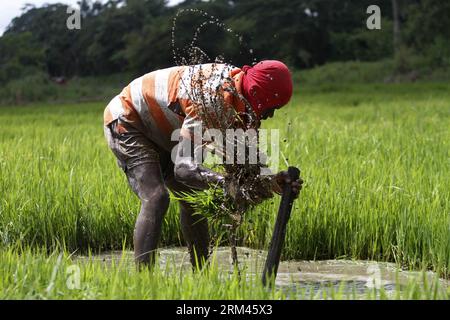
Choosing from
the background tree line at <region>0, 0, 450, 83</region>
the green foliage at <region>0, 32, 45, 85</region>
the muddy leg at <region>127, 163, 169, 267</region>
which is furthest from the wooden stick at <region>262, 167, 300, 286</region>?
the background tree line at <region>0, 0, 450, 83</region>

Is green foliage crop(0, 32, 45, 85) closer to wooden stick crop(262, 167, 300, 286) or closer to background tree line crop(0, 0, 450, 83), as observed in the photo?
background tree line crop(0, 0, 450, 83)

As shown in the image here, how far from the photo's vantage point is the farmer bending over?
2.98m

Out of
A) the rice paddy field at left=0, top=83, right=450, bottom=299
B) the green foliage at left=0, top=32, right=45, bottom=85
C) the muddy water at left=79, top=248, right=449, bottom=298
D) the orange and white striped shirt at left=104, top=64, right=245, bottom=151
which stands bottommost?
the muddy water at left=79, top=248, right=449, bottom=298

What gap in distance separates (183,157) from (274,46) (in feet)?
82.2

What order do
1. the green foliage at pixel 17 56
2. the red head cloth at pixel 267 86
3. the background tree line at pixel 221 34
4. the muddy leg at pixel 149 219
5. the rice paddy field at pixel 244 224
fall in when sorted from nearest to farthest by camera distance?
the rice paddy field at pixel 244 224
the red head cloth at pixel 267 86
the muddy leg at pixel 149 219
the green foliage at pixel 17 56
the background tree line at pixel 221 34

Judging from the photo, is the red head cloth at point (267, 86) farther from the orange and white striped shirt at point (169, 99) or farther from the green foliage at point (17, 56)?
the green foliage at point (17, 56)

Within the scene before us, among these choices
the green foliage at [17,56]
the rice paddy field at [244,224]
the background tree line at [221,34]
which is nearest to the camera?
the rice paddy field at [244,224]

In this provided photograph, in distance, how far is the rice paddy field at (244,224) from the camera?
2.61 m

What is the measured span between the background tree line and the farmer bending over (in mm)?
20248

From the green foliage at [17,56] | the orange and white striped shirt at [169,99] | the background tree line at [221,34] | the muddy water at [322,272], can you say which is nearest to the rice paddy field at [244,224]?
the muddy water at [322,272]

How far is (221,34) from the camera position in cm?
2545

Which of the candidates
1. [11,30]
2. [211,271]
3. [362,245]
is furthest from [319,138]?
[11,30]

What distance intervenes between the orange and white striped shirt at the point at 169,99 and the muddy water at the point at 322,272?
521 millimetres
